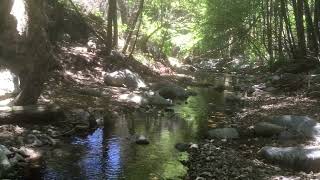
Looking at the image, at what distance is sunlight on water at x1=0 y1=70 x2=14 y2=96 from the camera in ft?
49.9

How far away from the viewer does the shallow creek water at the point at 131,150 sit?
30.9 ft

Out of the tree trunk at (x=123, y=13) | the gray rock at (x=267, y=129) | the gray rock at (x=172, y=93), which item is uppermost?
the tree trunk at (x=123, y=13)

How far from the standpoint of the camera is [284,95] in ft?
64.4

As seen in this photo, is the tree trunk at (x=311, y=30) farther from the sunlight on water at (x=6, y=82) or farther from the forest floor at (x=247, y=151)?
the sunlight on water at (x=6, y=82)

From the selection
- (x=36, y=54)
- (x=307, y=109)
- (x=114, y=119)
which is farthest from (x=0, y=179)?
(x=307, y=109)

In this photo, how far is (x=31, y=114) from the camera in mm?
12617

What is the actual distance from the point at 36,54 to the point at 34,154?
333cm

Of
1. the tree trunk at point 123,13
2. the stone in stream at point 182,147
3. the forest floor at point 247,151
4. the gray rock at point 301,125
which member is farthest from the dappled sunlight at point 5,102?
the tree trunk at point 123,13

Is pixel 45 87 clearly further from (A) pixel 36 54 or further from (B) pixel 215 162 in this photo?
(B) pixel 215 162

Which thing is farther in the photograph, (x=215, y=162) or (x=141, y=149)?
(x=141, y=149)

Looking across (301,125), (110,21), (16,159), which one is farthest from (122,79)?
(16,159)

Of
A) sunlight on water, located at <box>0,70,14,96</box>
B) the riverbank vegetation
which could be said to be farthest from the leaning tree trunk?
sunlight on water, located at <box>0,70,14,96</box>

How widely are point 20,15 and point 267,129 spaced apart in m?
12.4

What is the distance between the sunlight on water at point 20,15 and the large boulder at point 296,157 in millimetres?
12517
